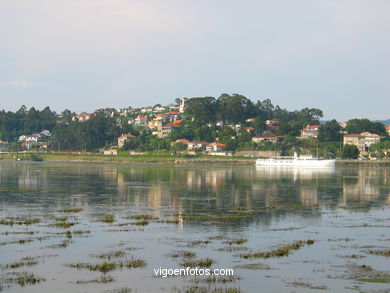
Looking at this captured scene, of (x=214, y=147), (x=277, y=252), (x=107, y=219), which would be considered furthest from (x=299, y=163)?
(x=277, y=252)

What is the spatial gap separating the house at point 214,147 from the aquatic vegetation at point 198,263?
169250 mm

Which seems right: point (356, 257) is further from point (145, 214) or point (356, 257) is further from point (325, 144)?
point (325, 144)

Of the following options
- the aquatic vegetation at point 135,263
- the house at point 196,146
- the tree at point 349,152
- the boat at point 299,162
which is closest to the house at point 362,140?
the tree at point 349,152

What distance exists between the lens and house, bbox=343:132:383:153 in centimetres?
19238

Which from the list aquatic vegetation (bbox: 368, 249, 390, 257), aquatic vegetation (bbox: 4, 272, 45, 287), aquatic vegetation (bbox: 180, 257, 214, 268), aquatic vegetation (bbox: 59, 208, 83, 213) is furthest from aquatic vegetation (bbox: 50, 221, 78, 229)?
aquatic vegetation (bbox: 368, 249, 390, 257)

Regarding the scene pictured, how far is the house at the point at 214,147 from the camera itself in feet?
633

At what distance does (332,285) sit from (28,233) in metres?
17.1

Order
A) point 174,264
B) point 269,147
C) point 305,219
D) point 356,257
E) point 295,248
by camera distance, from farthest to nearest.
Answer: point 269,147 → point 305,219 → point 295,248 → point 356,257 → point 174,264

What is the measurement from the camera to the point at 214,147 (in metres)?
195

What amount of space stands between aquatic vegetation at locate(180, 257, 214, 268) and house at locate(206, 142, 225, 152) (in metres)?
169

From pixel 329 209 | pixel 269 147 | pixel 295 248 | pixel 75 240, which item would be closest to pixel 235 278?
pixel 295 248

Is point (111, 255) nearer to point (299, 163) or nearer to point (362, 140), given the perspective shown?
point (299, 163)

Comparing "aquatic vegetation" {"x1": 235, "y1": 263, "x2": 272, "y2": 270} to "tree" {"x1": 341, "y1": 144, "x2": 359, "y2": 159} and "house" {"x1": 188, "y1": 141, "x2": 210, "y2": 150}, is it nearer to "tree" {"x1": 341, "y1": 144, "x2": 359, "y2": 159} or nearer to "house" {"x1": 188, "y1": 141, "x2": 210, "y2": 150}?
"tree" {"x1": 341, "y1": 144, "x2": 359, "y2": 159}

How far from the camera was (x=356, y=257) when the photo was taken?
24.8 m
